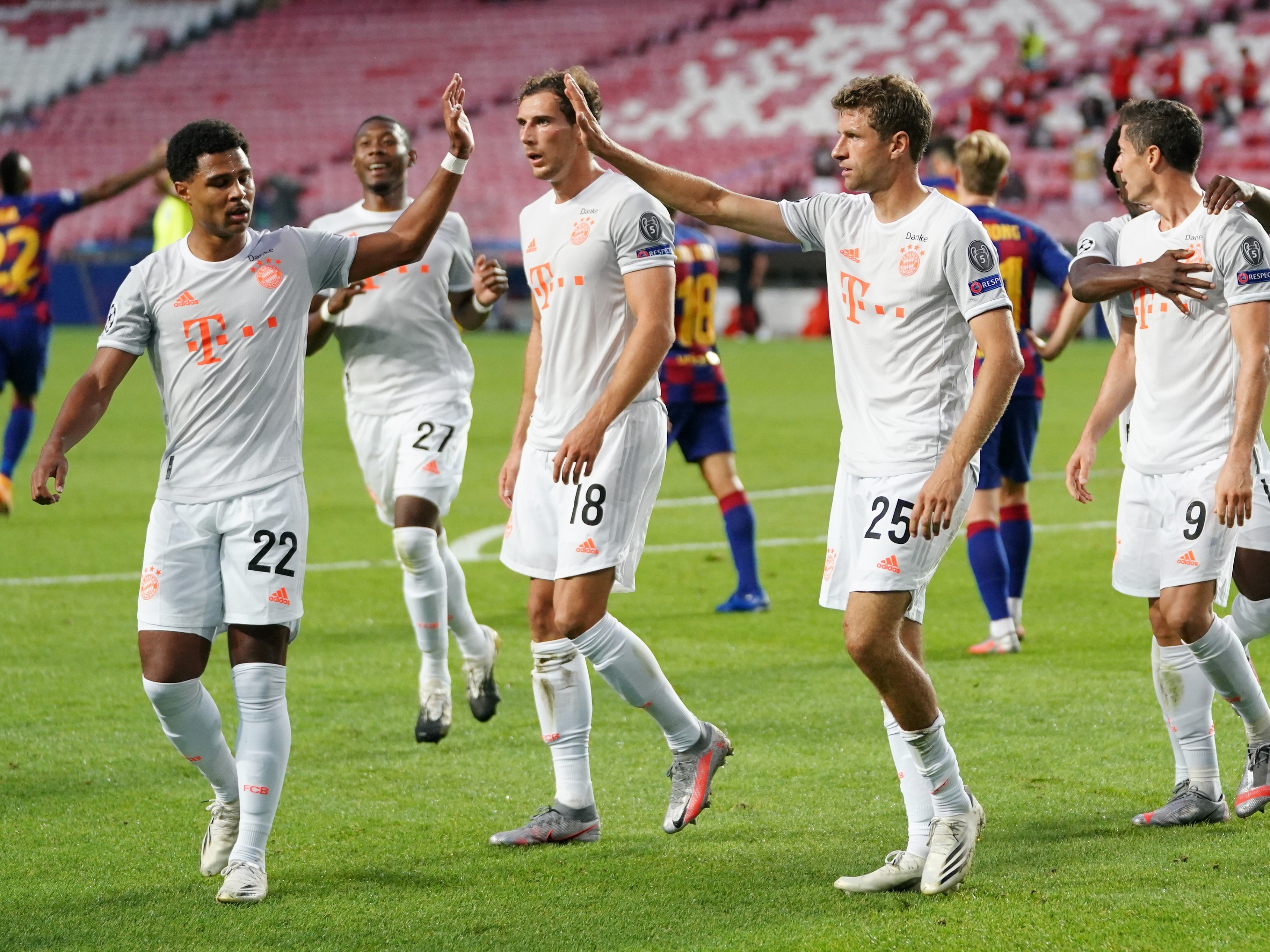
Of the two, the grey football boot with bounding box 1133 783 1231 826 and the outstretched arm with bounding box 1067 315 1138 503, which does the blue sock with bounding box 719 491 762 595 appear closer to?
the outstretched arm with bounding box 1067 315 1138 503

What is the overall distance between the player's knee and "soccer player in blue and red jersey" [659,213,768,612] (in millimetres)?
2328

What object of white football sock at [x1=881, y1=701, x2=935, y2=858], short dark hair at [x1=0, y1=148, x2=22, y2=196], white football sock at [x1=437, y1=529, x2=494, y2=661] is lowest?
white football sock at [x1=881, y1=701, x2=935, y2=858]

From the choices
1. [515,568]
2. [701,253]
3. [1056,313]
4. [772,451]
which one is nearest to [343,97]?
[1056,313]

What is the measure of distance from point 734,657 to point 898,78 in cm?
348

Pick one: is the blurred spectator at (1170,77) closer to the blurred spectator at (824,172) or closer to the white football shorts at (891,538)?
the blurred spectator at (824,172)

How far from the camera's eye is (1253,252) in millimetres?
4469

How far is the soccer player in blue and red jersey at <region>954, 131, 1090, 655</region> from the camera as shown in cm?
710

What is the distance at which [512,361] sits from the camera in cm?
2227

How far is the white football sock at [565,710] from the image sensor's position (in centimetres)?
476

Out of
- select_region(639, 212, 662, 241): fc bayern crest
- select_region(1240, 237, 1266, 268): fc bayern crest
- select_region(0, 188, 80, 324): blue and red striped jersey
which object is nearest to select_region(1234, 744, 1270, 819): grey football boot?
select_region(1240, 237, 1266, 268): fc bayern crest

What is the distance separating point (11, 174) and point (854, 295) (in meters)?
8.18

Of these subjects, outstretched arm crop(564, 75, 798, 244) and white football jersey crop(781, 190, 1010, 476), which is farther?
outstretched arm crop(564, 75, 798, 244)

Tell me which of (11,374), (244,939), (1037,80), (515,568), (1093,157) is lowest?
(244,939)

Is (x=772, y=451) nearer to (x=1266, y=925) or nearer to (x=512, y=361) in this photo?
(x=512, y=361)
